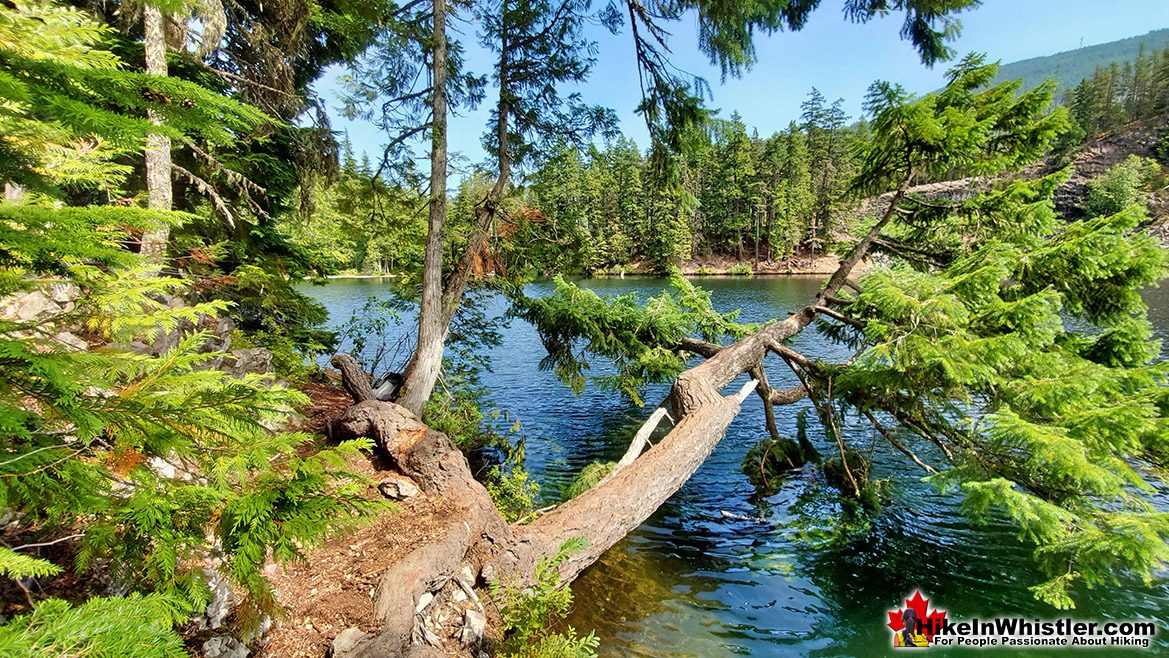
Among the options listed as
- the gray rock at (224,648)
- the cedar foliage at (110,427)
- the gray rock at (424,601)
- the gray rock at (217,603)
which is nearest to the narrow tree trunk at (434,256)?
the gray rock at (424,601)

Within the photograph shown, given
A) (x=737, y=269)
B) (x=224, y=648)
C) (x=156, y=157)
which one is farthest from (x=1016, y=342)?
(x=737, y=269)

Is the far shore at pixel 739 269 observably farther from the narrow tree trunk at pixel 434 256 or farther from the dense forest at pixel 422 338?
the narrow tree trunk at pixel 434 256

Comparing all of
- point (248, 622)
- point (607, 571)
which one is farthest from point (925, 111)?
point (248, 622)

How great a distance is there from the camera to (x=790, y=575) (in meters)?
5.95

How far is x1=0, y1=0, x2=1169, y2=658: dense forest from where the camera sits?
64.1 inches

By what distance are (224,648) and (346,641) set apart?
0.73 metres

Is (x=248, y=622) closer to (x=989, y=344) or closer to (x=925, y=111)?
(x=989, y=344)

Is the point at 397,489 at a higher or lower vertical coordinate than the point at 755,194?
lower

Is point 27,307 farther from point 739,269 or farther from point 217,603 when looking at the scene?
point 739,269

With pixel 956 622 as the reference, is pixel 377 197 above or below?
above

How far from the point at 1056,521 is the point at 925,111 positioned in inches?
192

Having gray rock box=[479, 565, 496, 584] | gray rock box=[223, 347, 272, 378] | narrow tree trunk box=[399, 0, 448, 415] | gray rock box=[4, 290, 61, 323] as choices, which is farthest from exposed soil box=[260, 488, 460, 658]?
gray rock box=[4, 290, 61, 323]

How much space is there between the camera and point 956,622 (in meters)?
4.98

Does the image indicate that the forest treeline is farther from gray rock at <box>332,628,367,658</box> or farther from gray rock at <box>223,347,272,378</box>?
gray rock at <box>332,628,367,658</box>
